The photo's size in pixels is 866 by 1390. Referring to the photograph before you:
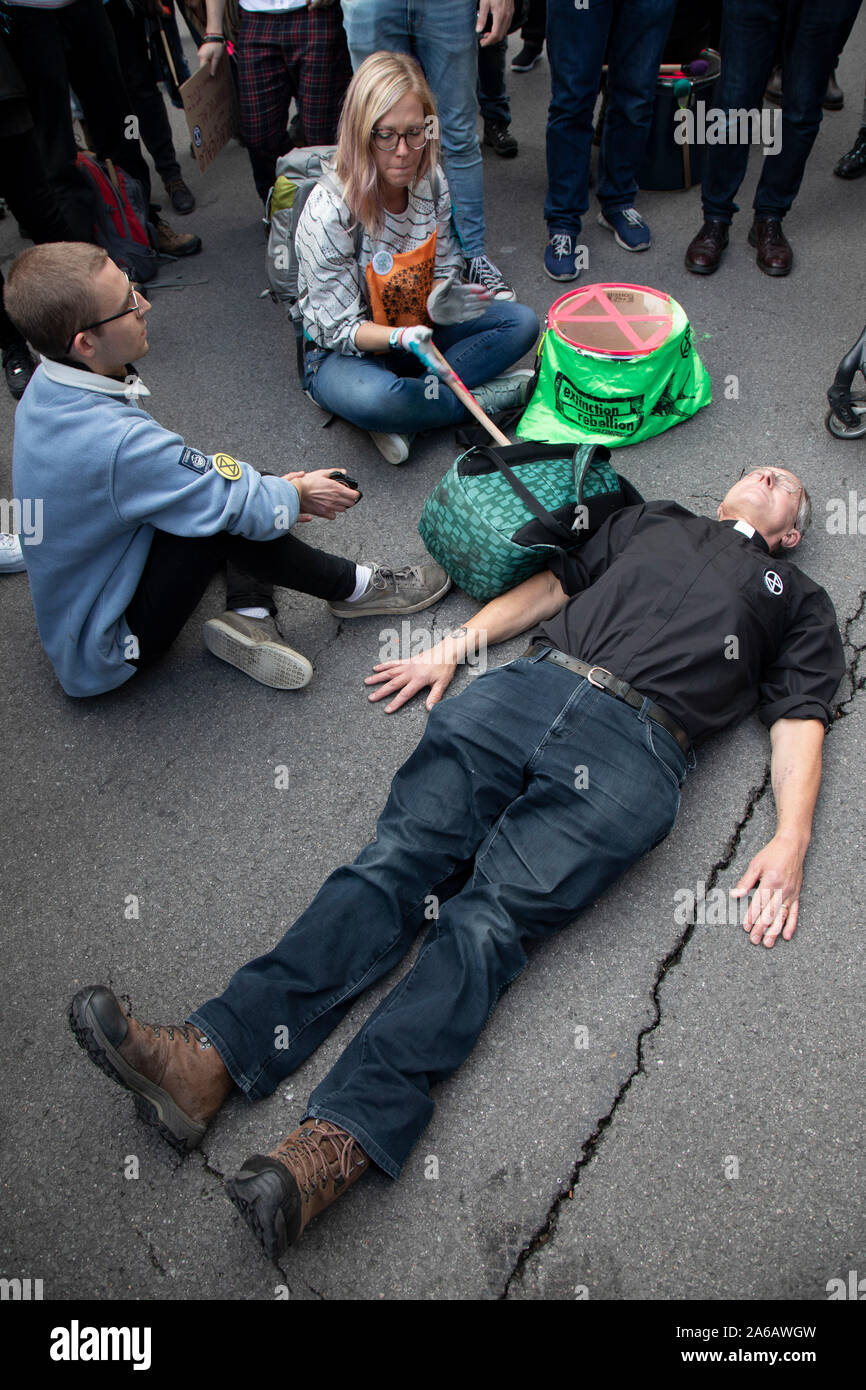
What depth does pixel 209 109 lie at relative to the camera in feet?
11.5

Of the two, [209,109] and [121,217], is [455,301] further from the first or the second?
[121,217]

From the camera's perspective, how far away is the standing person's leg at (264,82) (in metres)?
3.40

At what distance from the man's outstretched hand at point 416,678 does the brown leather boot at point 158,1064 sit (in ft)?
3.16

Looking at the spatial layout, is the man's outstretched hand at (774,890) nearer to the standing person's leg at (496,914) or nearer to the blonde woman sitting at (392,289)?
the standing person's leg at (496,914)

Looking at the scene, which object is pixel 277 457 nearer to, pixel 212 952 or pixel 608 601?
pixel 608 601

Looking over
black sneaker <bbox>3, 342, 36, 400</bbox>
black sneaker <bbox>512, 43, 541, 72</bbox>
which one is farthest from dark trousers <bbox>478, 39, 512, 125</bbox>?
black sneaker <bbox>3, 342, 36, 400</bbox>

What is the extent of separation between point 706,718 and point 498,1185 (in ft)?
3.39

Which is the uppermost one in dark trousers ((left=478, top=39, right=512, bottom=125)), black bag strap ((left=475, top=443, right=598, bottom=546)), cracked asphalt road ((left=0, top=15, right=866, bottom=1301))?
dark trousers ((left=478, top=39, right=512, bottom=125))

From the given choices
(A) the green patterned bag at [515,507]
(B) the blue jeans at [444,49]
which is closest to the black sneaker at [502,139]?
(B) the blue jeans at [444,49]

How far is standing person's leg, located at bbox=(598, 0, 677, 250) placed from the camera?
3.31 metres

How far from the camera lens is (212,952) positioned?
6.37 feet

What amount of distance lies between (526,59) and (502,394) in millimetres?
3390

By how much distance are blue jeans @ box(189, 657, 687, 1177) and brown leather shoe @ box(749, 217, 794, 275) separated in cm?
252

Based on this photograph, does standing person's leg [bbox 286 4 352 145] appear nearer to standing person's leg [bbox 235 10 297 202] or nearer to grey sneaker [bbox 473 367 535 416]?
standing person's leg [bbox 235 10 297 202]
